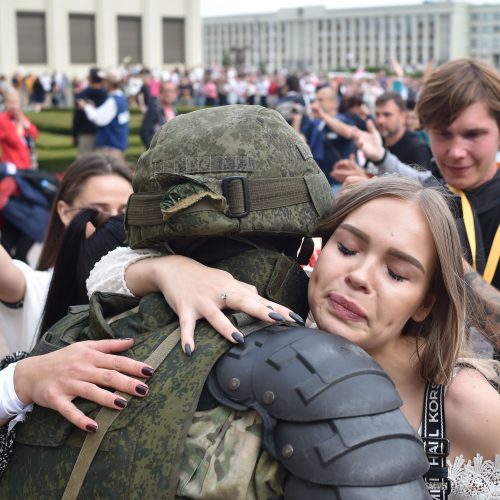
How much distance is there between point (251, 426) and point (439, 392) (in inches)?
23.0

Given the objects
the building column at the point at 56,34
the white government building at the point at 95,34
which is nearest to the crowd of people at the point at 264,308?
the white government building at the point at 95,34

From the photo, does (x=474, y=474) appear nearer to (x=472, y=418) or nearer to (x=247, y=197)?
(x=472, y=418)

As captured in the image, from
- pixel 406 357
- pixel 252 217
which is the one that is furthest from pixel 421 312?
pixel 252 217

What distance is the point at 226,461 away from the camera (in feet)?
3.98

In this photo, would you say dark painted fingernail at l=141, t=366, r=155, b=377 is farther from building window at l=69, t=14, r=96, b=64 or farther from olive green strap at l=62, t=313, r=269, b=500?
building window at l=69, t=14, r=96, b=64

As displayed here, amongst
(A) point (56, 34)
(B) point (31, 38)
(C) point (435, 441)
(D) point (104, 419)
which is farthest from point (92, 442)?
(A) point (56, 34)

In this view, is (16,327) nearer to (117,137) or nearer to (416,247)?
(416,247)

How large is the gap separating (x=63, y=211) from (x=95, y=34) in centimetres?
5188

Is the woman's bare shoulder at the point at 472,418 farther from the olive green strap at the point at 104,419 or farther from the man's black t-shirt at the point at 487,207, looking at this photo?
the man's black t-shirt at the point at 487,207

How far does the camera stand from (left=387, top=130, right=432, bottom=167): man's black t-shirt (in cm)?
647

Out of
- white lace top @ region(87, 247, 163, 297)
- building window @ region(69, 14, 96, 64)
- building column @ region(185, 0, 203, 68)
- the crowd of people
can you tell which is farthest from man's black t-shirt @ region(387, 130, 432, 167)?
building column @ region(185, 0, 203, 68)

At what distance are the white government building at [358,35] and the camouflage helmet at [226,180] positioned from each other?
12390cm

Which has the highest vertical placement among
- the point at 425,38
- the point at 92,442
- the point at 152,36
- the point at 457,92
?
the point at 425,38

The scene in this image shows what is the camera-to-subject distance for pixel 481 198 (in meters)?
2.95
